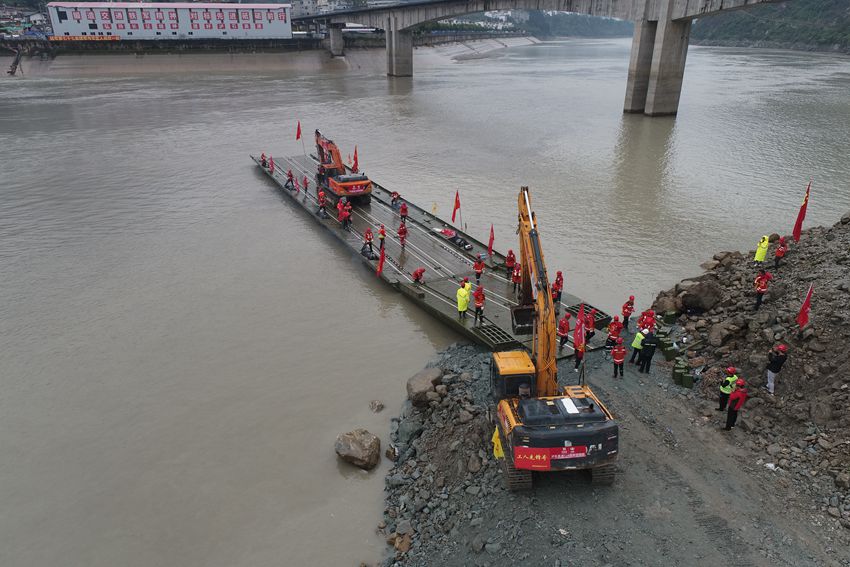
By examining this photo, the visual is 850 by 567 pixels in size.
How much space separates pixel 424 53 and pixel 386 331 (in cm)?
11398

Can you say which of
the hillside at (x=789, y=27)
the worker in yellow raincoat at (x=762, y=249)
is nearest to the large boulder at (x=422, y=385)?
the worker in yellow raincoat at (x=762, y=249)

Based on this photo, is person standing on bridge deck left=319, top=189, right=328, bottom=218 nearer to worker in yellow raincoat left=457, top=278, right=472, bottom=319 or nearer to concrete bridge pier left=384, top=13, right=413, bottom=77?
worker in yellow raincoat left=457, top=278, right=472, bottom=319

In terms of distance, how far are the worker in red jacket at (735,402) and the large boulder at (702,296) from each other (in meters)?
4.79

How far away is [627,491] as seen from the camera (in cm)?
979

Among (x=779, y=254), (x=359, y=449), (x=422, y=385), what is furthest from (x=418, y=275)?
(x=779, y=254)

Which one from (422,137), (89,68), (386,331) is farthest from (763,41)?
(386,331)

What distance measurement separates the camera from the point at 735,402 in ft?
35.8

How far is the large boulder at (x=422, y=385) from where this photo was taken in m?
13.0

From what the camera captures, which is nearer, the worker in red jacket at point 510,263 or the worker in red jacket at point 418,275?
the worker in red jacket at point 418,275

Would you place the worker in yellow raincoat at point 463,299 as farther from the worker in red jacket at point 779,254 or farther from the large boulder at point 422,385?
the worker in red jacket at point 779,254

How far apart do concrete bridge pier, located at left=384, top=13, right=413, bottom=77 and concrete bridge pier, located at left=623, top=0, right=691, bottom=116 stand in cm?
4172

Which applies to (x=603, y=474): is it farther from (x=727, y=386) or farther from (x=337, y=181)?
(x=337, y=181)

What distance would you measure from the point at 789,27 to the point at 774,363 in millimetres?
145421

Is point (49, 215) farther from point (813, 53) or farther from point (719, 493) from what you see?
point (813, 53)
